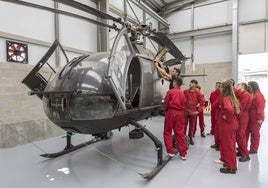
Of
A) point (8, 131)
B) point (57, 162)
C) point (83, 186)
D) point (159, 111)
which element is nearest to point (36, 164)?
point (57, 162)

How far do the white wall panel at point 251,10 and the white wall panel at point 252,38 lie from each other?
0.45m

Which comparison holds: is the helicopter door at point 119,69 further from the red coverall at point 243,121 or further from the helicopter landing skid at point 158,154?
the red coverall at point 243,121

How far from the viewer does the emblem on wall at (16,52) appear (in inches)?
201

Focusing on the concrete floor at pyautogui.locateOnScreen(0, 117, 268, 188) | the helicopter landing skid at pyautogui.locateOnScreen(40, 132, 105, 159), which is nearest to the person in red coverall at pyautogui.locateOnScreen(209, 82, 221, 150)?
the concrete floor at pyautogui.locateOnScreen(0, 117, 268, 188)

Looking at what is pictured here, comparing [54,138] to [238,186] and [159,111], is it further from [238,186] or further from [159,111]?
[238,186]

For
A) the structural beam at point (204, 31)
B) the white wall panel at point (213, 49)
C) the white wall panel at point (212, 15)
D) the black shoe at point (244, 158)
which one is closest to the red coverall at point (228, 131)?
the black shoe at point (244, 158)

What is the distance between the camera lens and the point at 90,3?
792 cm

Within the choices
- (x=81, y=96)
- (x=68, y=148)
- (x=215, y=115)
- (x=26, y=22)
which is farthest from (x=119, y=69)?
(x=26, y=22)

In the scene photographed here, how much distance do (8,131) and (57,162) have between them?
81.4 inches

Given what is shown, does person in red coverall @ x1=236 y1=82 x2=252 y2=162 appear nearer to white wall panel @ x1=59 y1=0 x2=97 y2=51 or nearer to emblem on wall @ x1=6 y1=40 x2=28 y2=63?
emblem on wall @ x1=6 y1=40 x2=28 y2=63

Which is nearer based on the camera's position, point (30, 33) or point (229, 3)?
Answer: point (30, 33)

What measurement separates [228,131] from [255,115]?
1128 millimetres

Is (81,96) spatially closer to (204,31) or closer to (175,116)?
(175,116)

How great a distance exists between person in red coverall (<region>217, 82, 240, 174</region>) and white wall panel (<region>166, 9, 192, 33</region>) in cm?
977
